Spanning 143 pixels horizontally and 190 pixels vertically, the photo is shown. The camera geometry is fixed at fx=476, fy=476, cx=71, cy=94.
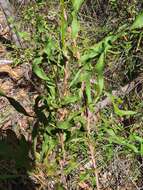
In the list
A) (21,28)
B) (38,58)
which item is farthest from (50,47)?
(21,28)

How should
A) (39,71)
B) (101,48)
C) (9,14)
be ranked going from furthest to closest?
(9,14)
(39,71)
(101,48)

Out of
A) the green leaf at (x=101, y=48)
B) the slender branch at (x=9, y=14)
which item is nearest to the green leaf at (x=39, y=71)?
the green leaf at (x=101, y=48)

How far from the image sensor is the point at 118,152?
8.93 ft

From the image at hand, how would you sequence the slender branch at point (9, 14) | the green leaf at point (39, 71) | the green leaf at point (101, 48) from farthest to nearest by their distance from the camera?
the slender branch at point (9, 14), the green leaf at point (39, 71), the green leaf at point (101, 48)

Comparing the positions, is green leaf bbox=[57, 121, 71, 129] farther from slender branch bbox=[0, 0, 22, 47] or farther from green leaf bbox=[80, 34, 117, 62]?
slender branch bbox=[0, 0, 22, 47]

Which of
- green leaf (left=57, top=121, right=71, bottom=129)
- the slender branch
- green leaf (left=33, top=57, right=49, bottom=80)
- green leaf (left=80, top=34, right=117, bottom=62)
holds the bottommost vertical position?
the slender branch

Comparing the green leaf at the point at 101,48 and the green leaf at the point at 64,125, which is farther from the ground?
the green leaf at the point at 101,48

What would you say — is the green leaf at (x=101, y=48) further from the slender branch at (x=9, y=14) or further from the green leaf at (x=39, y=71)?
the slender branch at (x=9, y=14)

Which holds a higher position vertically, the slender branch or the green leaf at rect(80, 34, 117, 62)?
the green leaf at rect(80, 34, 117, 62)

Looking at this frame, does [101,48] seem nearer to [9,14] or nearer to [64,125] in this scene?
[64,125]

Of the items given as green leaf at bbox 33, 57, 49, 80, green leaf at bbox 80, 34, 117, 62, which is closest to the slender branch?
green leaf at bbox 33, 57, 49, 80

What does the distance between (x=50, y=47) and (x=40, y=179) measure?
0.93 metres

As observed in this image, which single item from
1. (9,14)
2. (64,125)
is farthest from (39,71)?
(9,14)

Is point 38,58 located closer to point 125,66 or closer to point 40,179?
point 40,179
